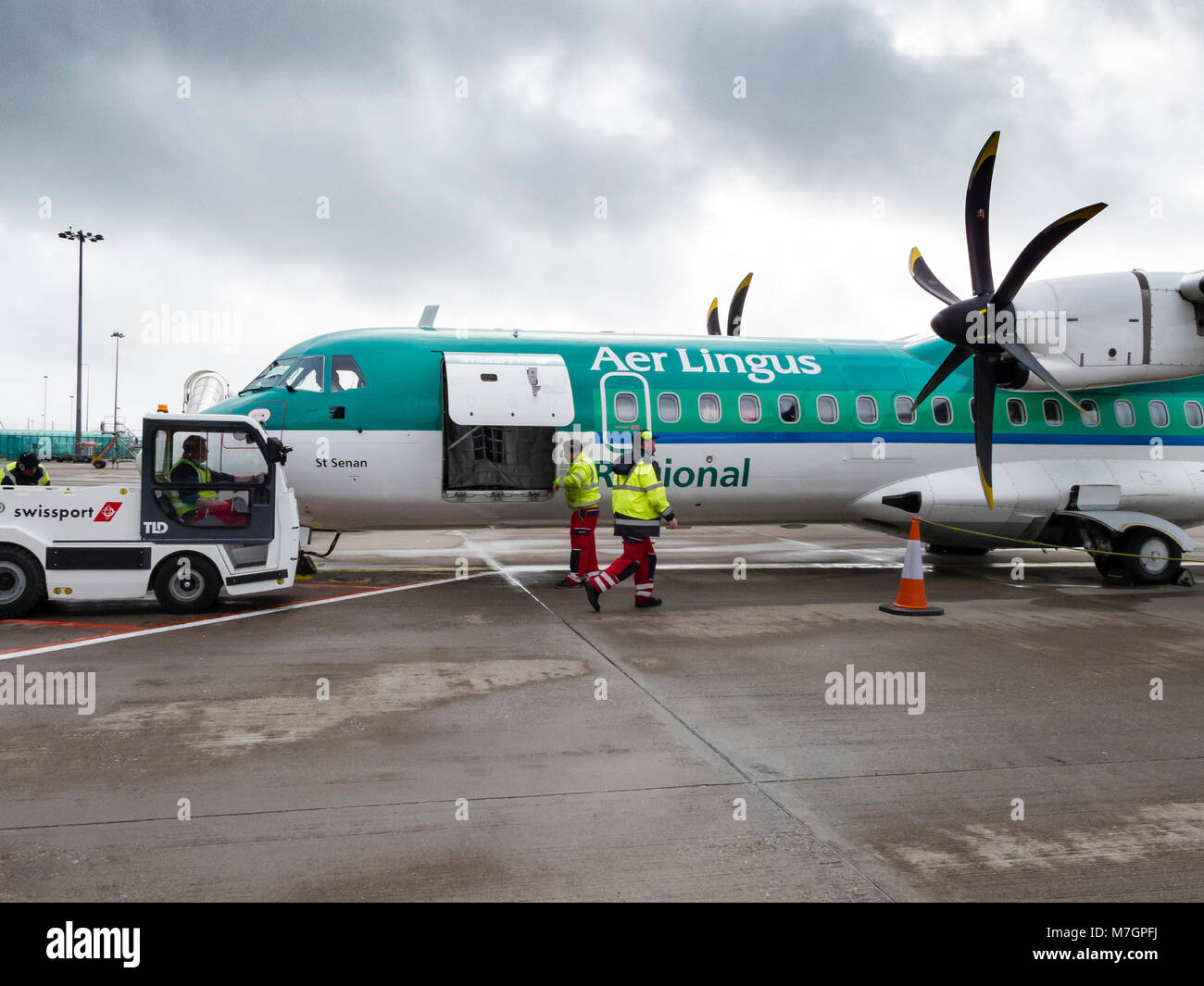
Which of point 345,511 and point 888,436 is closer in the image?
point 345,511

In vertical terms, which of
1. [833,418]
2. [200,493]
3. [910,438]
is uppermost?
[833,418]

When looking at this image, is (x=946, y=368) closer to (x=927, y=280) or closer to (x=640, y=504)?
(x=927, y=280)

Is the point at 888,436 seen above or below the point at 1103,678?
above

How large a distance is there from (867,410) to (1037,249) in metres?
3.07

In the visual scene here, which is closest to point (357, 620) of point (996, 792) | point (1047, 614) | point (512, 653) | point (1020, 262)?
point (512, 653)

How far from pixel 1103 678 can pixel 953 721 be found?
197 cm

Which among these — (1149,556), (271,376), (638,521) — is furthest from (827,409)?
(271,376)

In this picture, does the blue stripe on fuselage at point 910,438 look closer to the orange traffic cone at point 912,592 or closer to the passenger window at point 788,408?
the passenger window at point 788,408

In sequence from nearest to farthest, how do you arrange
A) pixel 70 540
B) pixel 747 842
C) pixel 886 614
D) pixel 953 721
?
pixel 747 842, pixel 953 721, pixel 70 540, pixel 886 614

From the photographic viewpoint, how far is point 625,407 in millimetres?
12367

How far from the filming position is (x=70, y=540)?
9.03m

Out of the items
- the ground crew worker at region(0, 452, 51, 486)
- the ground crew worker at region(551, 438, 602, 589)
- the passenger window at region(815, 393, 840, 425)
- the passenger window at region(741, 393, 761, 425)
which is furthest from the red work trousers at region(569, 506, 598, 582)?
the ground crew worker at region(0, 452, 51, 486)

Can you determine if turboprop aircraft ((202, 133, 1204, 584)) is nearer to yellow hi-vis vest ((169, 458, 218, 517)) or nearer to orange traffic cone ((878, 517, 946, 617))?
yellow hi-vis vest ((169, 458, 218, 517))
